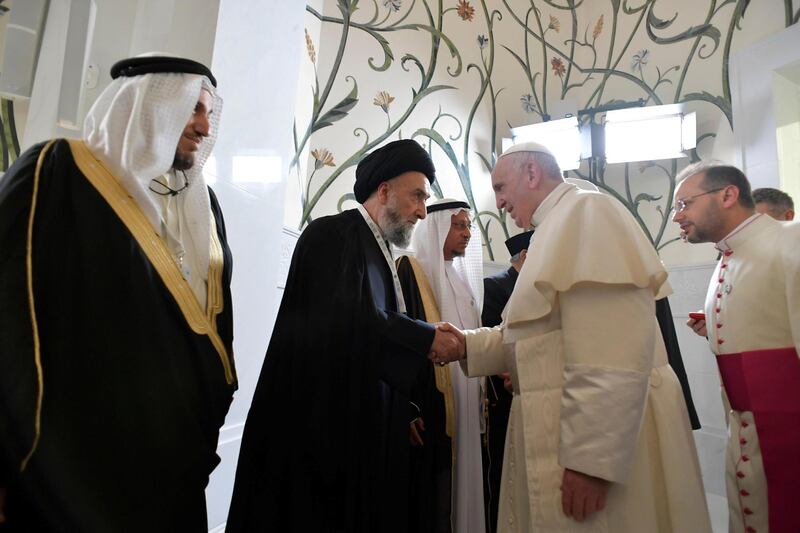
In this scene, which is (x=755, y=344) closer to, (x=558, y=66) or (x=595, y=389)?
(x=595, y=389)

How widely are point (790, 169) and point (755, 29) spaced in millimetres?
1039

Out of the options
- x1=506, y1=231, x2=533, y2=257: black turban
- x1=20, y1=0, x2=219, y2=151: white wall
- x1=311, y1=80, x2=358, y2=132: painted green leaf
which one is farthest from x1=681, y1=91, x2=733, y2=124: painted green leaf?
x1=20, y1=0, x2=219, y2=151: white wall

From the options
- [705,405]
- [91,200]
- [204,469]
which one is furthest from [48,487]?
[705,405]

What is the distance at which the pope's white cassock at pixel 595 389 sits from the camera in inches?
44.8

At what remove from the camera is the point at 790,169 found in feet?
9.75

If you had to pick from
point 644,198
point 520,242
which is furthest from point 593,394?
point 644,198

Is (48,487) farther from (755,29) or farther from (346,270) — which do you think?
(755,29)

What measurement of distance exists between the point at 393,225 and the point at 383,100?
5.02 ft

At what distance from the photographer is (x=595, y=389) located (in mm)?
1141

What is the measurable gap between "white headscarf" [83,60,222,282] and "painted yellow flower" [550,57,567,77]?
3.82m

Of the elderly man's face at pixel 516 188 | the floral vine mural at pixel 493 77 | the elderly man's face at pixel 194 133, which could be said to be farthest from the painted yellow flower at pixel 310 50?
the elderly man's face at pixel 516 188

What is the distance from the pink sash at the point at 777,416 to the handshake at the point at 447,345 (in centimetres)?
107

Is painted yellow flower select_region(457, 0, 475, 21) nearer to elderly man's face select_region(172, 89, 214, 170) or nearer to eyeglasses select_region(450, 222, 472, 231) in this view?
eyeglasses select_region(450, 222, 472, 231)

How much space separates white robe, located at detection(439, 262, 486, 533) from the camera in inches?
74.2
